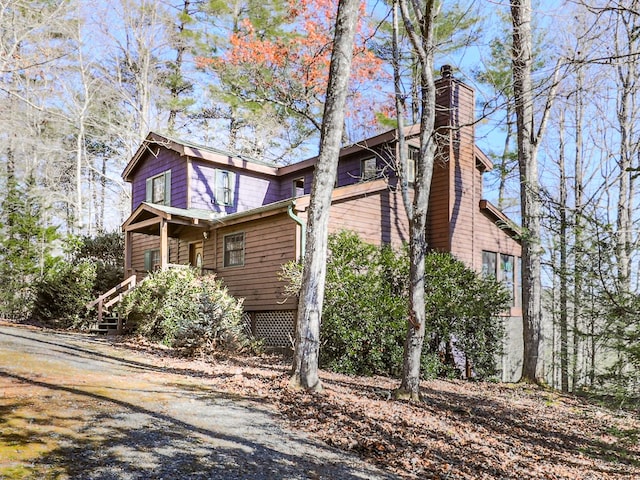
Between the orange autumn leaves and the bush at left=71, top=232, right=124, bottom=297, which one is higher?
the orange autumn leaves

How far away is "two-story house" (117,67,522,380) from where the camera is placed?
13414 millimetres

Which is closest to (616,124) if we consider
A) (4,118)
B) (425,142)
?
(425,142)

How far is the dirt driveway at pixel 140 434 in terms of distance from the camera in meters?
3.71

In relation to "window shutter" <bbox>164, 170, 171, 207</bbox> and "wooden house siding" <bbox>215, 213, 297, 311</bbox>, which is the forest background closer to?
"wooden house siding" <bbox>215, 213, 297, 311</bbox>

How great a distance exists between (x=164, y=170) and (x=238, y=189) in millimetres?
2842

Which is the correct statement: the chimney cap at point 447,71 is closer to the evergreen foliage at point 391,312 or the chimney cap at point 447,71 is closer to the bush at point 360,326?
the evergreen foliage at point 391,312

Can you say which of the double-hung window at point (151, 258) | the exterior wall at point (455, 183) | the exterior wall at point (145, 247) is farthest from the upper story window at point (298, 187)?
the double-hung window at point (151, 258)

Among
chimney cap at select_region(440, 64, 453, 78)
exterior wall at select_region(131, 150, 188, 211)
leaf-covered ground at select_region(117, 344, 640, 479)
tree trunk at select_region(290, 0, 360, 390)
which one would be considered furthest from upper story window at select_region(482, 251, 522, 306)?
tree trunk at select_region(290, 0, 360, 390)

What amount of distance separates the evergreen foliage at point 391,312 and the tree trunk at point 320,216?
120 inches

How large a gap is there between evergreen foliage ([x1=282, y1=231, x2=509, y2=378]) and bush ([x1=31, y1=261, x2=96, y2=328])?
6.40 m

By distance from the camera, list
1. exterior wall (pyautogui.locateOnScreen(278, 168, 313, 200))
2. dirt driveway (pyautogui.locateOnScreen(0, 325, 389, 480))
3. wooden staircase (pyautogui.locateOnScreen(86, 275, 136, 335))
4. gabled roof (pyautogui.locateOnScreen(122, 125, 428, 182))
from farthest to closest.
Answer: exterior wall (pyautogui.locateOnScreen(278, 168, 313, 200)) < gabled roof (pyautogui.locateOnScreen(122, 125, 428, 182)) < wooden staircase (pyautogui.locateOnScreen(86, 275, 136, 335)) < dirt driveway (pyautogui.locateOnScreen(0, 325, 389, 480))

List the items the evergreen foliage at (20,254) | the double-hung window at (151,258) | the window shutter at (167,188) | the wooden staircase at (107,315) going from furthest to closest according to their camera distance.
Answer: the double-hung window at (151,258)
the window shutter at (167,188)
the evergreen foliage at (20,254)
the wooden staircase at (107,315)


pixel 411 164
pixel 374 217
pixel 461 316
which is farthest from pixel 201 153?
pixel 461 316

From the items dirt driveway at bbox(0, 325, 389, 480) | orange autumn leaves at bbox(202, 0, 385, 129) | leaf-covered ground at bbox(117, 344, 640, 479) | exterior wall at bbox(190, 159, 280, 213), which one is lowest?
leaf-covered ground at bbox(117, 344, 640, 479)
